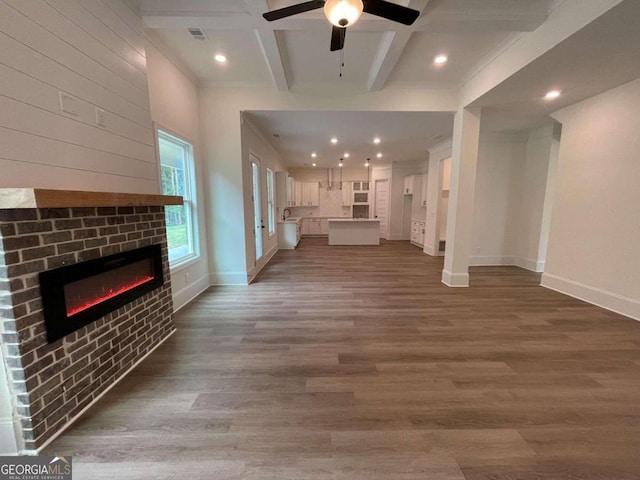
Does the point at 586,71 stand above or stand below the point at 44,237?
above

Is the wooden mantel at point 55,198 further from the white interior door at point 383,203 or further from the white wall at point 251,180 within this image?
the white interior door at point 383,203

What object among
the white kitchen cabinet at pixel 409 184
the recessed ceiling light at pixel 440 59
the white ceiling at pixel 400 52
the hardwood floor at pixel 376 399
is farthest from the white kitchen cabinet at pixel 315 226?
the recessed ceiling light at pixel 440 59

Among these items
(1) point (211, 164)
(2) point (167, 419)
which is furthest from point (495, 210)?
(2) point (167, 419)

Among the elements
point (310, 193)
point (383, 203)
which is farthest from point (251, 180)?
point (383, 203)

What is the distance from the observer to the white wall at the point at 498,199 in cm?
520

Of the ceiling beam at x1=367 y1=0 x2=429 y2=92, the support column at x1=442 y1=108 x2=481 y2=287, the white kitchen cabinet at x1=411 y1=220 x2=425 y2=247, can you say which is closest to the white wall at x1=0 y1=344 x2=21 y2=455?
the ceiling beam at x1=367 y1=0 x2=429 y2=92

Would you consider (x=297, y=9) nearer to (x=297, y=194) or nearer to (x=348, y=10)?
(x=348, y=10)

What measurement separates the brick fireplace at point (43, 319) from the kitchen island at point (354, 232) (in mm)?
6340

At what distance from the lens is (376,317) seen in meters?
2.99

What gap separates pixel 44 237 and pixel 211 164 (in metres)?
2.75

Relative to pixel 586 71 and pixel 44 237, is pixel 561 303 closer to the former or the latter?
pixel 586 71

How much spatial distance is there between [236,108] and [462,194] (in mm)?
3851

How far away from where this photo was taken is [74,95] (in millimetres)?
1696

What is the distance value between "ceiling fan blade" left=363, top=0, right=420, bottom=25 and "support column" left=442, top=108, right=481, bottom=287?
2614mm
